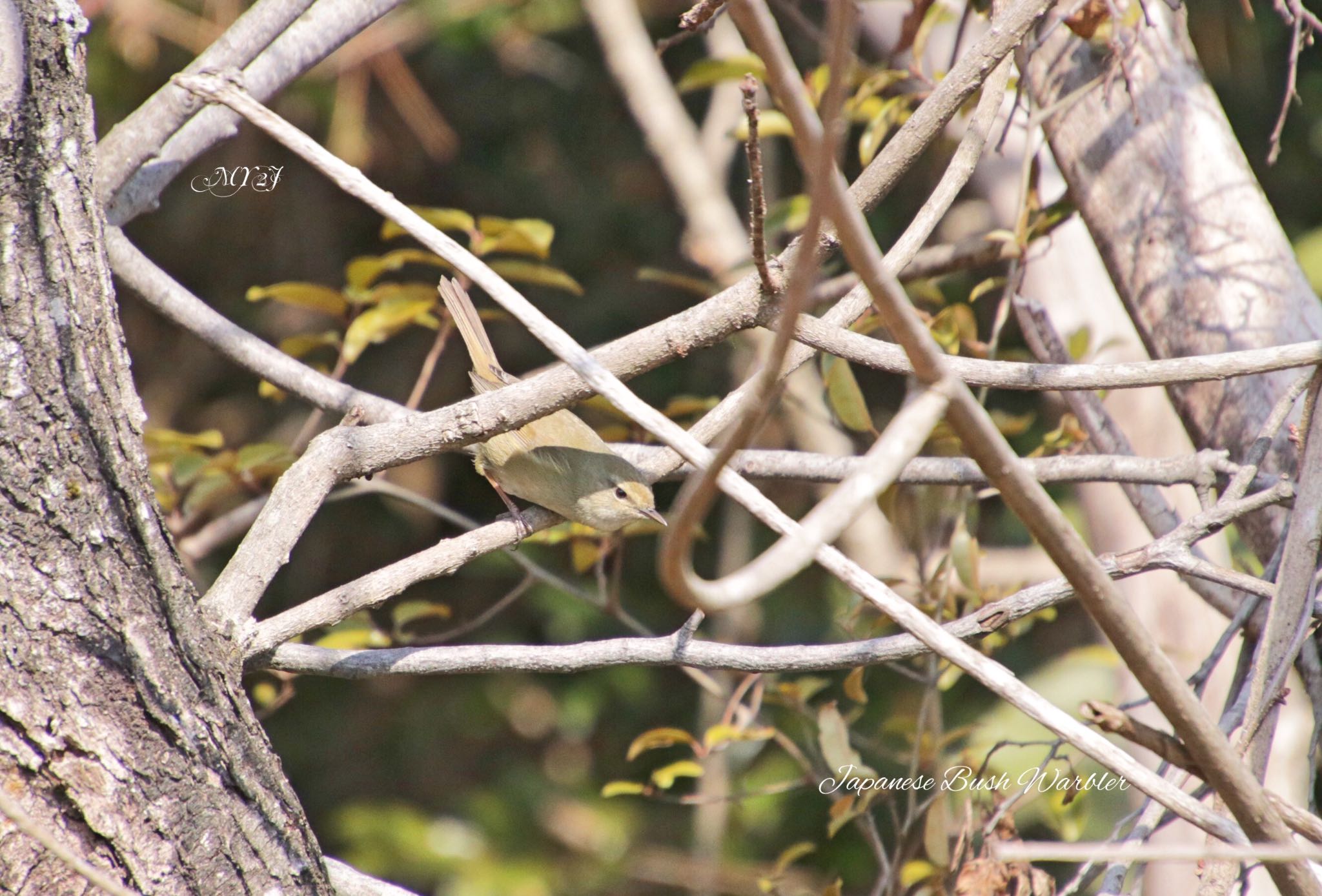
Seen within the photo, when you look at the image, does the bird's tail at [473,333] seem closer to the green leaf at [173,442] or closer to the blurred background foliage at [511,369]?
the green leaf at [173,442]

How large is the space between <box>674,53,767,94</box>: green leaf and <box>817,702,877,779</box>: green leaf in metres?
1.74

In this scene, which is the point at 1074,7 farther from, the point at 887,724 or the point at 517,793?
the point at 517,793

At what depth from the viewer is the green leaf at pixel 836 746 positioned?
2447mm

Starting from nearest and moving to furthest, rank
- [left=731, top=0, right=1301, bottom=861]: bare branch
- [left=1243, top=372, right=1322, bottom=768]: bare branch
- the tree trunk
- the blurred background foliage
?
[left=731, top=0, right=1301, bottom=861]: bare branch, [left=1243, top=372, right=1322, bottom=768]: bare branch, the tree trunk, the blurred background foliage

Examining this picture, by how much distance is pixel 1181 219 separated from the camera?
2436 millimetres

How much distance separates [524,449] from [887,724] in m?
1.40

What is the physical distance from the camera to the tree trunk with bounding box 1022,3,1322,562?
7.59ft

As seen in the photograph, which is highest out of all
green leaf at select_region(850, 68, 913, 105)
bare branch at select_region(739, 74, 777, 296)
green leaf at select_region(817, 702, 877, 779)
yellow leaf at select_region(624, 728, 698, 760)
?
green leaf at select_region(850, 68, 913, 105)

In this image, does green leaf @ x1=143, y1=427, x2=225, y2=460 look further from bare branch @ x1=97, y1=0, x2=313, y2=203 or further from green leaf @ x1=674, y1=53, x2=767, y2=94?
green leaf @ x1=674, y1=53, x2=767, y2=94

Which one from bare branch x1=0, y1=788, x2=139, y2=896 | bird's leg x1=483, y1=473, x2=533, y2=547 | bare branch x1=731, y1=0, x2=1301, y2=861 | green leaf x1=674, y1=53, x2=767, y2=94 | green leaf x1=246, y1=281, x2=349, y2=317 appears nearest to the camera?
bare branch x1=731, y1=0, x2=1301, y2=861

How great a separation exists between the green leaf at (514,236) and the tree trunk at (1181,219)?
1171mm

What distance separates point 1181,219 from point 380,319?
6.38 feet

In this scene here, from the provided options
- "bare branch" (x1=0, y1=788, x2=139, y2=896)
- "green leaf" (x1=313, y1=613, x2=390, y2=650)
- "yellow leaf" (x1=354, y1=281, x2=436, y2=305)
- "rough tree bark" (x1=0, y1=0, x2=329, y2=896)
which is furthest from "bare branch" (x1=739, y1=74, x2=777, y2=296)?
"green leaf" (x1=313, y1=613, x2=390, y2=650)

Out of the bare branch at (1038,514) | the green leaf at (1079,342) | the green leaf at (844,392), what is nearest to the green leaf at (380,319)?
the green leaf at (844,392)
